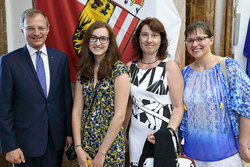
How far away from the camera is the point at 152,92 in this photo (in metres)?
→ 1.58

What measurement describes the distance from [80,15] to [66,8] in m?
0.13

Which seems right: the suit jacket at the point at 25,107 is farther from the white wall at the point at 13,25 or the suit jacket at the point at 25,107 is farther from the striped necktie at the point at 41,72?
the white wall at the point at 13,25

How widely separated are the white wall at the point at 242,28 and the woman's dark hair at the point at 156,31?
187 centimetres

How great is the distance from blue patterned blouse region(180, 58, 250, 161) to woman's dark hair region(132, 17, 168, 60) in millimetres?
323

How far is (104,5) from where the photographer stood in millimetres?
2127

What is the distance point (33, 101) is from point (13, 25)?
1.28 metres

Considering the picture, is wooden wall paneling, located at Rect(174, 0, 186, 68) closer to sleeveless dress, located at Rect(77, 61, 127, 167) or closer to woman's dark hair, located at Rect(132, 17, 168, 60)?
woman's dark hair, located at Rect(132, 17, 168, 60)

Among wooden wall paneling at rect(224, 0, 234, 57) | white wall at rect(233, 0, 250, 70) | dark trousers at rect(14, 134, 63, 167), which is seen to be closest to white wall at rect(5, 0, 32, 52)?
dark trousers at rect(14, 134, 63, 167)

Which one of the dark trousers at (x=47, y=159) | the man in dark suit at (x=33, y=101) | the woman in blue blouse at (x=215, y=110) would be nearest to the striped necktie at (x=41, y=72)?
the man in dark suit at (x=33, y=101)

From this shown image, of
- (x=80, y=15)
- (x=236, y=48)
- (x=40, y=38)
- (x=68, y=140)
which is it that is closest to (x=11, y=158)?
(x=68, y=140)

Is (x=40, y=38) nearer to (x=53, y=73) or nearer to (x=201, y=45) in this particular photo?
(x=53, y=73)

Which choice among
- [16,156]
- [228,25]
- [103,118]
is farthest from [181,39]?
[16,156]

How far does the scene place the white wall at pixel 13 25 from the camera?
237 cm

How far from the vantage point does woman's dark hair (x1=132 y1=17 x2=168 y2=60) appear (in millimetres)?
1635
